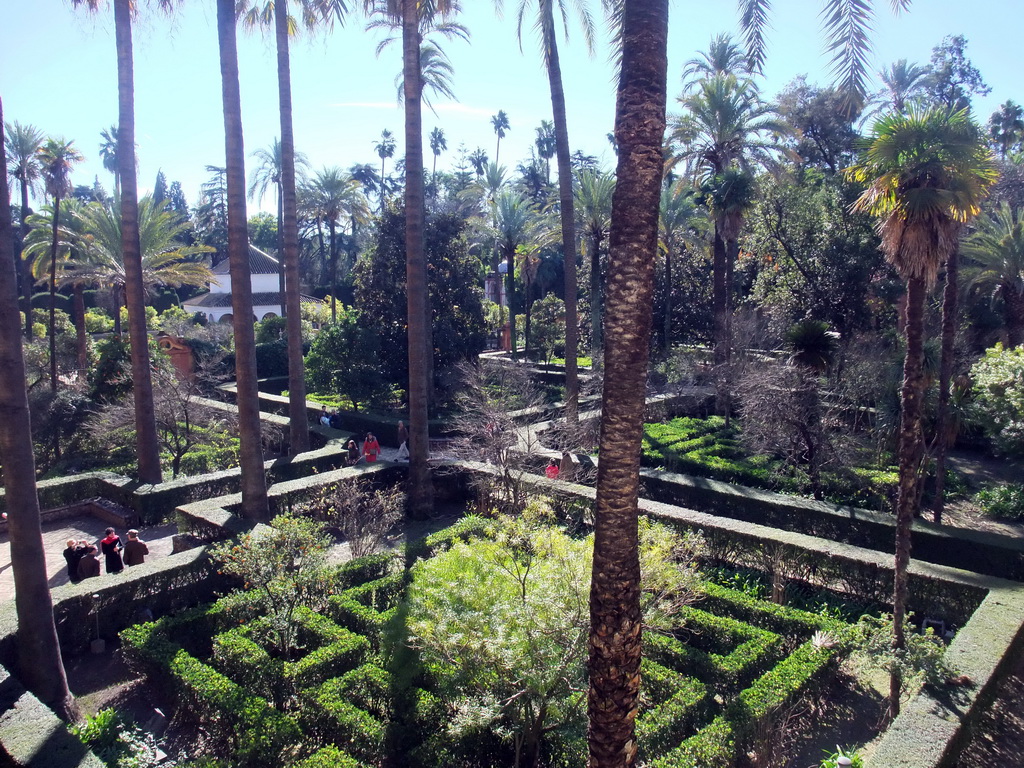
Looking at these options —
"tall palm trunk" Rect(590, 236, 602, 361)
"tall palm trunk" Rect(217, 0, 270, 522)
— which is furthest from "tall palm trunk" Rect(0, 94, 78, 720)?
"tall palm trunk" Rect(590, 236, 602, 361)

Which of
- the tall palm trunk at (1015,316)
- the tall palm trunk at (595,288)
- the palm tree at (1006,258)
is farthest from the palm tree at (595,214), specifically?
the tall palm trunk at (1015,316)

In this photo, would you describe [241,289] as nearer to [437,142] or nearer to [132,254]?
[132,254]

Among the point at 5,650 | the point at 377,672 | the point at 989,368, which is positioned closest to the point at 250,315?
the point at 5,650

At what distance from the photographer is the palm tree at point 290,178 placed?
16781 mm

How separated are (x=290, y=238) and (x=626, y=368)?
47.4 feet

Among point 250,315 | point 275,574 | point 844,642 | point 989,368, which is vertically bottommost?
point 844,642

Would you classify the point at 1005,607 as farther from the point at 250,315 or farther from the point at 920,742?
the point at 250,315

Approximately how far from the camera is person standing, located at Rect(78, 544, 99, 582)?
1063 centimetres

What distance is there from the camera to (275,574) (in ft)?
29.5

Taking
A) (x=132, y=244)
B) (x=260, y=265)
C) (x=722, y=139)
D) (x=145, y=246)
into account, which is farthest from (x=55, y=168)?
(x=260, y=265)

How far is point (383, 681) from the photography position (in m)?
7.52

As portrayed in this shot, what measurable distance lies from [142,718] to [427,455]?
7554mm

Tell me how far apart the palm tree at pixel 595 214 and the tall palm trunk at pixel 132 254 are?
48.9ft

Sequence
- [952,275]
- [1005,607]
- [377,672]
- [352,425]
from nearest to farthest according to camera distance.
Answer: [377,672], [1005,607], [952,275], [352,425]
